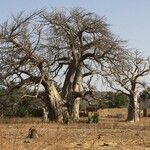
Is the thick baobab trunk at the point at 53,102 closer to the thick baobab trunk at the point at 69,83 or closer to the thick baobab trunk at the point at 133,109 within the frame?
the thick baobab trunk at the point at 69,83

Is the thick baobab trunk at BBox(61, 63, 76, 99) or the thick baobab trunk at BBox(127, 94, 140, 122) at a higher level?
the thick baobab trunk at BBox(61, 63, 76, 99)

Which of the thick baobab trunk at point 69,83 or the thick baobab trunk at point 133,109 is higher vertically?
the thick baobab trunk at point 69,83

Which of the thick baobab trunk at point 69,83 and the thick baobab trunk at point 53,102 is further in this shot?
the thick baobab trunk at point 69,83

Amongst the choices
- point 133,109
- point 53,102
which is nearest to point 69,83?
point 53,102

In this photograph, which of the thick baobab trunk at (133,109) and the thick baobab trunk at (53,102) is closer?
the thick baobab trunk at (53,102)

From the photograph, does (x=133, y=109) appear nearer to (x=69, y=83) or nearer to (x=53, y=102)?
(x=69, y=83)

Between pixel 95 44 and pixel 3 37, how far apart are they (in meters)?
5.96

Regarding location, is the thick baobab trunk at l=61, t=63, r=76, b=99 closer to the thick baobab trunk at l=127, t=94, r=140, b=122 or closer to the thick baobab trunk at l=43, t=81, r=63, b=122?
the thick baobab trunk at l=43, t=81, r=63, b=122

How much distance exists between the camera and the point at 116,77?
33281 millimetres

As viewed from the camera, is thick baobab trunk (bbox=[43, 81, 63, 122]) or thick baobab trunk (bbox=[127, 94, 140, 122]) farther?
thick baobab trunk (bbox=[127, 94, 140, 122])

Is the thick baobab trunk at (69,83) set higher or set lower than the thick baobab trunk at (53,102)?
higher

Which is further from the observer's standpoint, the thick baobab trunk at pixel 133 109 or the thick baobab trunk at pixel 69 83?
the thick baobab trunk at pixel 133 109

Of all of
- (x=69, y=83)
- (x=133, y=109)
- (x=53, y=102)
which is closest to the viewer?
(x=53, y=102)

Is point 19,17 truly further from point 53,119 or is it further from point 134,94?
point 134,94
